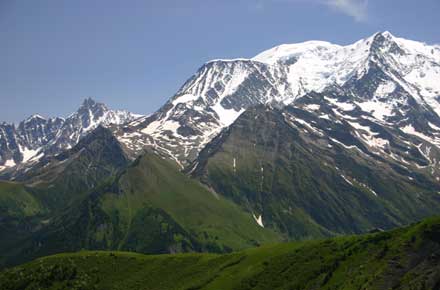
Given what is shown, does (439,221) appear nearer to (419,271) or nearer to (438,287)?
(419,271)

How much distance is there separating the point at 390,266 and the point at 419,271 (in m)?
15.9

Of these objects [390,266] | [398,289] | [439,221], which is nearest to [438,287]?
[398,289]

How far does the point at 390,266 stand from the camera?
179m

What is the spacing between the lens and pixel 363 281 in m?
180

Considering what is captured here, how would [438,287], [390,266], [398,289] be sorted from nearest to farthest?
[438,287] → [398,289] → [390,266]

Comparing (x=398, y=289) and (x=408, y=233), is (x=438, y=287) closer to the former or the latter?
(x=398, y=289)

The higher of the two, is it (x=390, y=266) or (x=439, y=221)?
(x=439, y=221)

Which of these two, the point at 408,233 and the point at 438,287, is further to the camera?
the point at 408,233

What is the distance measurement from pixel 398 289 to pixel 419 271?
31.7 feet

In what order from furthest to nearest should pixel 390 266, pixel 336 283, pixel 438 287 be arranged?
pixel 336 283, pixel 390 266, pixel 438 287

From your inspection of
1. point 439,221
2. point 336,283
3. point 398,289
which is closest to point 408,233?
point 439,221

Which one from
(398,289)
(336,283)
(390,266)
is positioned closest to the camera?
(398,289)

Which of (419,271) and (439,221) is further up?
(439,221)

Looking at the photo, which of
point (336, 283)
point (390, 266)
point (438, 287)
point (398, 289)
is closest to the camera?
point (438, 287)
